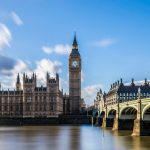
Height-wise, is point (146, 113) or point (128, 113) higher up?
point (146, 113)

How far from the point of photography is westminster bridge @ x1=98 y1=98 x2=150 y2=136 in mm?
89875

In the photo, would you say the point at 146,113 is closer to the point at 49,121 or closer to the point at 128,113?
the point at 128,113

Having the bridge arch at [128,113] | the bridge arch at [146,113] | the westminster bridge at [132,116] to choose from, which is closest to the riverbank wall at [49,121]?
the westminster bridge at [132,116]

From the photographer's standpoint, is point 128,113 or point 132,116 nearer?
point 132,116

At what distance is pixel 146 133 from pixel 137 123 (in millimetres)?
2696

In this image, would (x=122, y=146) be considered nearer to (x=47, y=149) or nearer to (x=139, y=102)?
(x=47, y=149)

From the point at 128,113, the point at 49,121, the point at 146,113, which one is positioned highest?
the point at 146,113

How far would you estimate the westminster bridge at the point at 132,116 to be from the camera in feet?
295

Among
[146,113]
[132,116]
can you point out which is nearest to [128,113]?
[132,116]

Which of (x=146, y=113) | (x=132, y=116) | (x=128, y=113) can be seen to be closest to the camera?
(x=146, y=113)

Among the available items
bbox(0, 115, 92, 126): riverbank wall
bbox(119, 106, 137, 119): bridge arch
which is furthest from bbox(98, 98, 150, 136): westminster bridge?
bbox(0, 115, 92, 126): riverbank wall

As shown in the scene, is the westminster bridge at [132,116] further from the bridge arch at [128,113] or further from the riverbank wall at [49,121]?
the riverbank wall at [49,121]

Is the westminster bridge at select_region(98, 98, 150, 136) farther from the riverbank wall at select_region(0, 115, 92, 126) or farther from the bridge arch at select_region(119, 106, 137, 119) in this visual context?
the riverbank wall at select_region(0, 115, 92, 126)

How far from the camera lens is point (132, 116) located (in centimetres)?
11538
